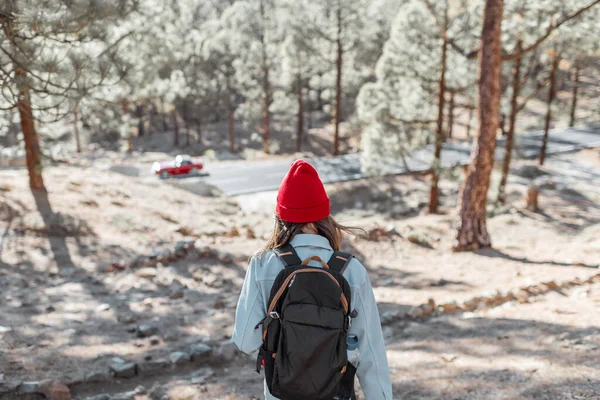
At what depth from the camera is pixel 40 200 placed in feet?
43.2

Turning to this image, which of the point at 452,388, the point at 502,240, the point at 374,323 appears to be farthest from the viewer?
the point at 502,240

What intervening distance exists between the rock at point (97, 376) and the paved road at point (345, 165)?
1641 cm

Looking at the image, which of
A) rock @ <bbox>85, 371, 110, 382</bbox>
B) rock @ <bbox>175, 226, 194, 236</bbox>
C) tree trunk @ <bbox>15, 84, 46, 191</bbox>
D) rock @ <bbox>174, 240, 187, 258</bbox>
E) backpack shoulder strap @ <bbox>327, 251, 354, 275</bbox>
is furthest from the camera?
rock @ <bbox>175, 226, 194, 236</bbox>

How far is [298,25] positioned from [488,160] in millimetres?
20926

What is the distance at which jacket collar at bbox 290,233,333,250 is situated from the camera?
7.61 ft

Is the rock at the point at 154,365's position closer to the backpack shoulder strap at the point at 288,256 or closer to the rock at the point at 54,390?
the rock at the point at 54,390

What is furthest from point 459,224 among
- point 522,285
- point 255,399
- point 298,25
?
point 298,25

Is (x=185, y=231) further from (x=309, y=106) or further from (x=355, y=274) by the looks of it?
(x=309, y=106)

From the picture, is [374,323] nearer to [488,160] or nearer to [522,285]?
[522,285]

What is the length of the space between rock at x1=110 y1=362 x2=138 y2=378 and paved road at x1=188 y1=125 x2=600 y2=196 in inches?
641

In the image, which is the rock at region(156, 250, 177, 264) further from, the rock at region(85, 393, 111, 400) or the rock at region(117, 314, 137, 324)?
the rock at region(85, 393, 111, 400)

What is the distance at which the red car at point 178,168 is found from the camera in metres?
25.5

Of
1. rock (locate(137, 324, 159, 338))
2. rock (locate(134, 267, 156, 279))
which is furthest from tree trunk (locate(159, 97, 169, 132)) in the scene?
rock (locate(137, 324, 159, 338))

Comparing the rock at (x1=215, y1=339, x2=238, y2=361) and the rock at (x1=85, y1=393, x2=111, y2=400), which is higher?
the rock at (x1=85, y1=393, x2=111, y2=400)
